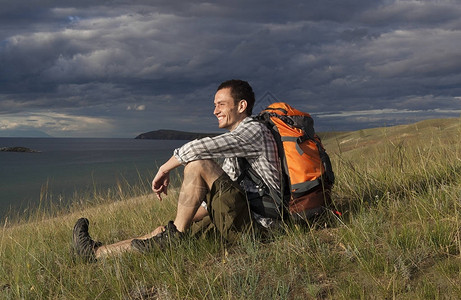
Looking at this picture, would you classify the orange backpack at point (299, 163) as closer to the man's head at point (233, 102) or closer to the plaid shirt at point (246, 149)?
the plaid shirt at point (246, 149)

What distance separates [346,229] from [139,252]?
7.03 feet

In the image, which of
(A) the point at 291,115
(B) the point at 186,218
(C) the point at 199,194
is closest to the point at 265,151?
(A) the point at 291,115

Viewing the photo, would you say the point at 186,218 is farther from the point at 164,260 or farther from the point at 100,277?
the point at 100,277

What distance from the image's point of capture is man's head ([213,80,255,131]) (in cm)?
438

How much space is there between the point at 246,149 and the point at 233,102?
2.09 feet

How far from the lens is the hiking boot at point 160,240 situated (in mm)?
4025

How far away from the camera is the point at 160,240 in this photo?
13.3ft

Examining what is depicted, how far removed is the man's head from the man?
0.04 feet

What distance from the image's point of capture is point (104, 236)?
18.7 ft

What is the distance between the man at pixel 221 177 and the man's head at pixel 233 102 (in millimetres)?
11

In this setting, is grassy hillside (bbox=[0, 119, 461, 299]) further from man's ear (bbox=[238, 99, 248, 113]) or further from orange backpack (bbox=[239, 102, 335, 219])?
man's ear (bbox=[238, 99, 248, 113])

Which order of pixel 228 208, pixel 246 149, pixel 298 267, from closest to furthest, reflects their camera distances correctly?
pixel 298 267 → pixel 228 208 → pixel 246 149

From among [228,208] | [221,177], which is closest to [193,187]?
[221,177]

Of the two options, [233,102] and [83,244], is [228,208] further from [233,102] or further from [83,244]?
[83,244]
